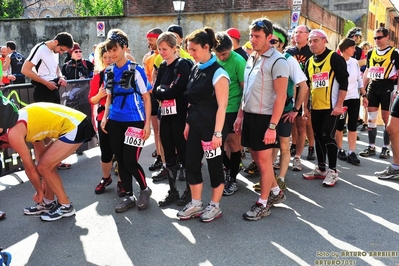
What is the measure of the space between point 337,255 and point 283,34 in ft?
9.43

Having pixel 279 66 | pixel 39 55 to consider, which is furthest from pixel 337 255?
pixel 39 55

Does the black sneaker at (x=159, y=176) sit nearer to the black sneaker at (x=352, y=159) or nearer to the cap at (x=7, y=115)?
the cap at (x=7, y=115)

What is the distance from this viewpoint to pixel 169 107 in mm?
4406

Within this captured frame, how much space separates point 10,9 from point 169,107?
3070 centimetres

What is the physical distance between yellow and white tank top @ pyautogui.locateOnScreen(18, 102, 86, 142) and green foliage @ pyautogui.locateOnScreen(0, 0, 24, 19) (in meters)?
29.5

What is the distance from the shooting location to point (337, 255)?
331cm

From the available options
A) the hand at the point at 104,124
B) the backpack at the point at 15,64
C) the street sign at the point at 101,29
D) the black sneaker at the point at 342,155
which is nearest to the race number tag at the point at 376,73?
the black sneaker at the point at 342,155

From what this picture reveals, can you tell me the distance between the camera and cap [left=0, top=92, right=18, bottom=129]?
3.44 meters

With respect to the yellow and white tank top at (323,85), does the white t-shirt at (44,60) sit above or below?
above

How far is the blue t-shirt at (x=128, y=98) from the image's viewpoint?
4.11m

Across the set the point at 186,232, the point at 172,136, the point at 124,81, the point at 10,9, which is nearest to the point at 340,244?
the point at 186,232

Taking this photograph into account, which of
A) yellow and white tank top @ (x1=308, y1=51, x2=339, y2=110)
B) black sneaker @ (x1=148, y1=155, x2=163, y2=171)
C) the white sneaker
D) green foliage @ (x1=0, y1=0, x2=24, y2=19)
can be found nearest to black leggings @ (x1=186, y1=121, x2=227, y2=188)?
yellow and white tank top @ (x1=308, y1=51, x2=339, y2=110)

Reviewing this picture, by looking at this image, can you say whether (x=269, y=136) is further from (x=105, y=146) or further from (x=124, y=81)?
(x=105, y=146)

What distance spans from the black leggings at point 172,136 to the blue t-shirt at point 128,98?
46 cm
